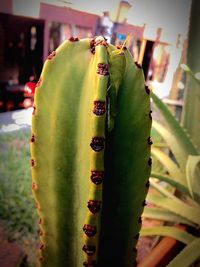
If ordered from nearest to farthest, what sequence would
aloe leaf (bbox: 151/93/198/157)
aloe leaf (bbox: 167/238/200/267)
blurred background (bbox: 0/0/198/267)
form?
aloe leaf (bbox: 167/238/200/267)
aloe leaf (bbox: 151/93/198/157)
blurred background (bbox: 0/0/198/267)

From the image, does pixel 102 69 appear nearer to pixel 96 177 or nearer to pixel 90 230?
pixel 96 177

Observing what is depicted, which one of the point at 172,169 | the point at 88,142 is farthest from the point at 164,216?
the point at 88,142

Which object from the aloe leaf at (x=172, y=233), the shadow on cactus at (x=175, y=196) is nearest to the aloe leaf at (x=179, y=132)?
the shadow on cactus at (x=175, y=196)

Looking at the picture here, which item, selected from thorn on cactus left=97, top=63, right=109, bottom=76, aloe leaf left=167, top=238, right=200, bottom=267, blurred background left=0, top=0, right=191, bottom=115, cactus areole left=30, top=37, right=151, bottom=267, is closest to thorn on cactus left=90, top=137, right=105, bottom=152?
cactus areole left=30, top=37, right=151, bottom=267

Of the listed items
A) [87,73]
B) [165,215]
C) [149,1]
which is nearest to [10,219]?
[165,215]

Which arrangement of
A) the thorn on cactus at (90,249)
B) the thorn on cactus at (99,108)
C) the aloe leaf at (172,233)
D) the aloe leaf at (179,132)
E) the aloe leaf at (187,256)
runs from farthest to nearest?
the aloe leaf at (179,132)
the aloe leaf at (172,233)
the aloe leaf at (187,256)
the thorn on cactus at (90,249)
the thorn on cactus at (99,108)

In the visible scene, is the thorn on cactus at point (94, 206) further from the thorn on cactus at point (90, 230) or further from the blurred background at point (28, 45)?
the blurred background at point (28, 45)

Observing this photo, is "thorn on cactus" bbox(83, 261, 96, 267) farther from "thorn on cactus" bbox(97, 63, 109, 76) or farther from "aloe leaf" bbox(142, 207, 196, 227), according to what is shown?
"aloe leaf" bbox(142, 207, 196, 227)
